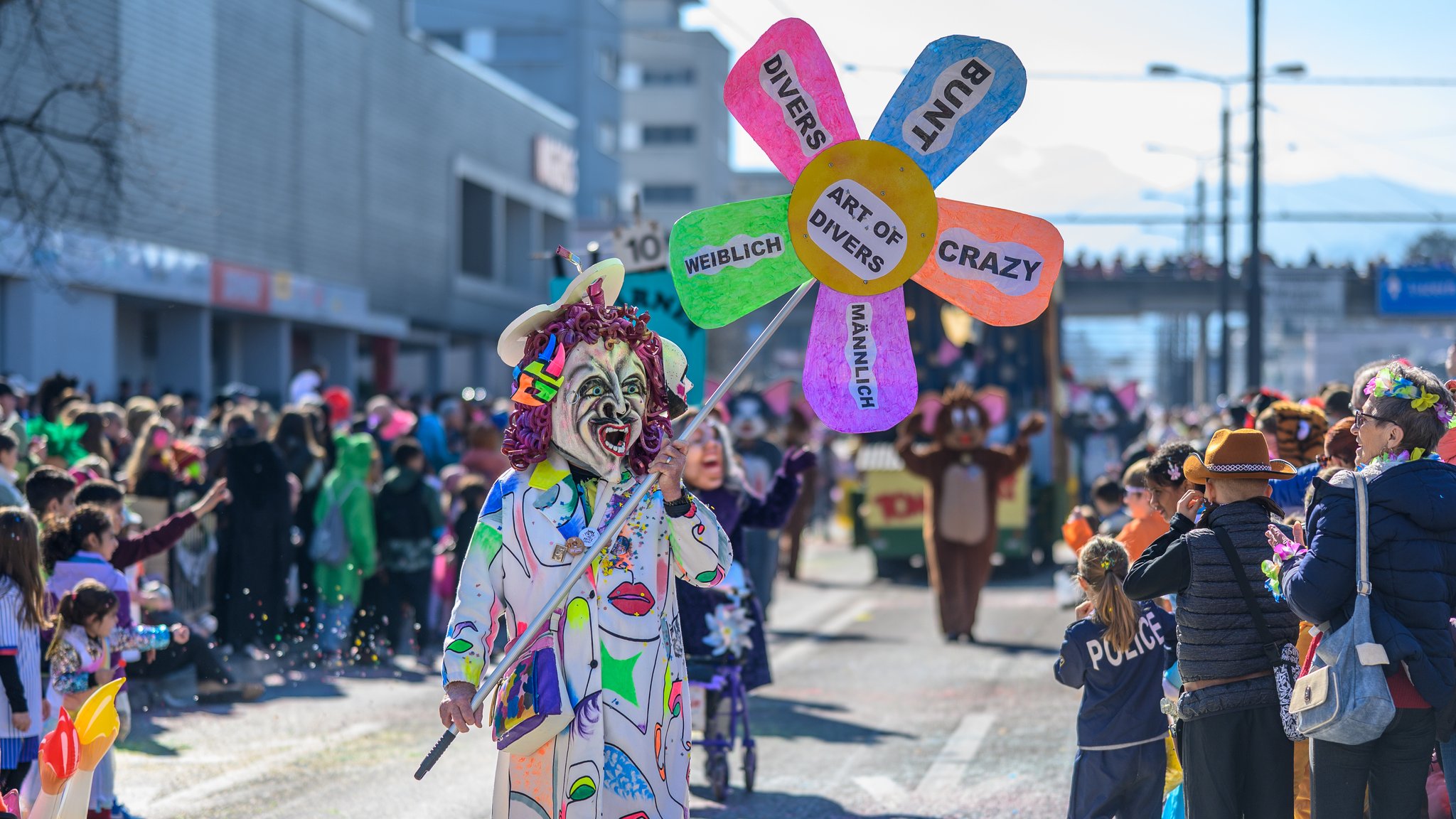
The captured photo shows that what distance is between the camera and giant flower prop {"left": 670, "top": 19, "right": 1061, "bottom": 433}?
16.1ft

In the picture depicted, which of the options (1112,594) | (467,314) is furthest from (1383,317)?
(1112,594)

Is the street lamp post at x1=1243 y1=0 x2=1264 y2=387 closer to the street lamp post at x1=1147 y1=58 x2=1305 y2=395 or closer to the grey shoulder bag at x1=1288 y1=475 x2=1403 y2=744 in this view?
the street lamp post at x1=1147 y1=58 x2=1305 y2=395

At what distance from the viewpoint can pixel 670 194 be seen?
78.6 m

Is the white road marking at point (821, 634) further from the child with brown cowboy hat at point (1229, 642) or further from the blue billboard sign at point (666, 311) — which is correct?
the child with brown cowboy hat at point (1229, 642)

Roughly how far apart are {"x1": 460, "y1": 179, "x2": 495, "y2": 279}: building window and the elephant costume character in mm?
33048

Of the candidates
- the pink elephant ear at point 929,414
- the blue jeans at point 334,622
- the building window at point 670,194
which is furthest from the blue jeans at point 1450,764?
the building window at point 670,194

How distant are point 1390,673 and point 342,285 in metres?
32.9

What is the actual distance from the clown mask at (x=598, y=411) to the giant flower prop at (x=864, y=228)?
0.28m

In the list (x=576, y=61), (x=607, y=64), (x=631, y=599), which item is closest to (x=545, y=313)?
(x=631, y=599)

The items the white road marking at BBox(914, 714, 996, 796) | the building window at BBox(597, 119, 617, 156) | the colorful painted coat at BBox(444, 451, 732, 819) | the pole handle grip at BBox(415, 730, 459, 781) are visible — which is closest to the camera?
the pole handle grip at BBox(415, 730, 459, 781)

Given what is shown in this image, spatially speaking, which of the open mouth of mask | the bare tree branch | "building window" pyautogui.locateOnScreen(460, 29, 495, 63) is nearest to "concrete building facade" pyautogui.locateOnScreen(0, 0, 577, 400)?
the bare tree branch

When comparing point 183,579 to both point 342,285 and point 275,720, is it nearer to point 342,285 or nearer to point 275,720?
A: point 275,720

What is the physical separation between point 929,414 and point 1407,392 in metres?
9.00

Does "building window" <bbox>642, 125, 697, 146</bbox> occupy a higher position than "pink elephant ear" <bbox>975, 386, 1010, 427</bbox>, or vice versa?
"building window" <bbox>642, 125, 697, 146</bbox>
